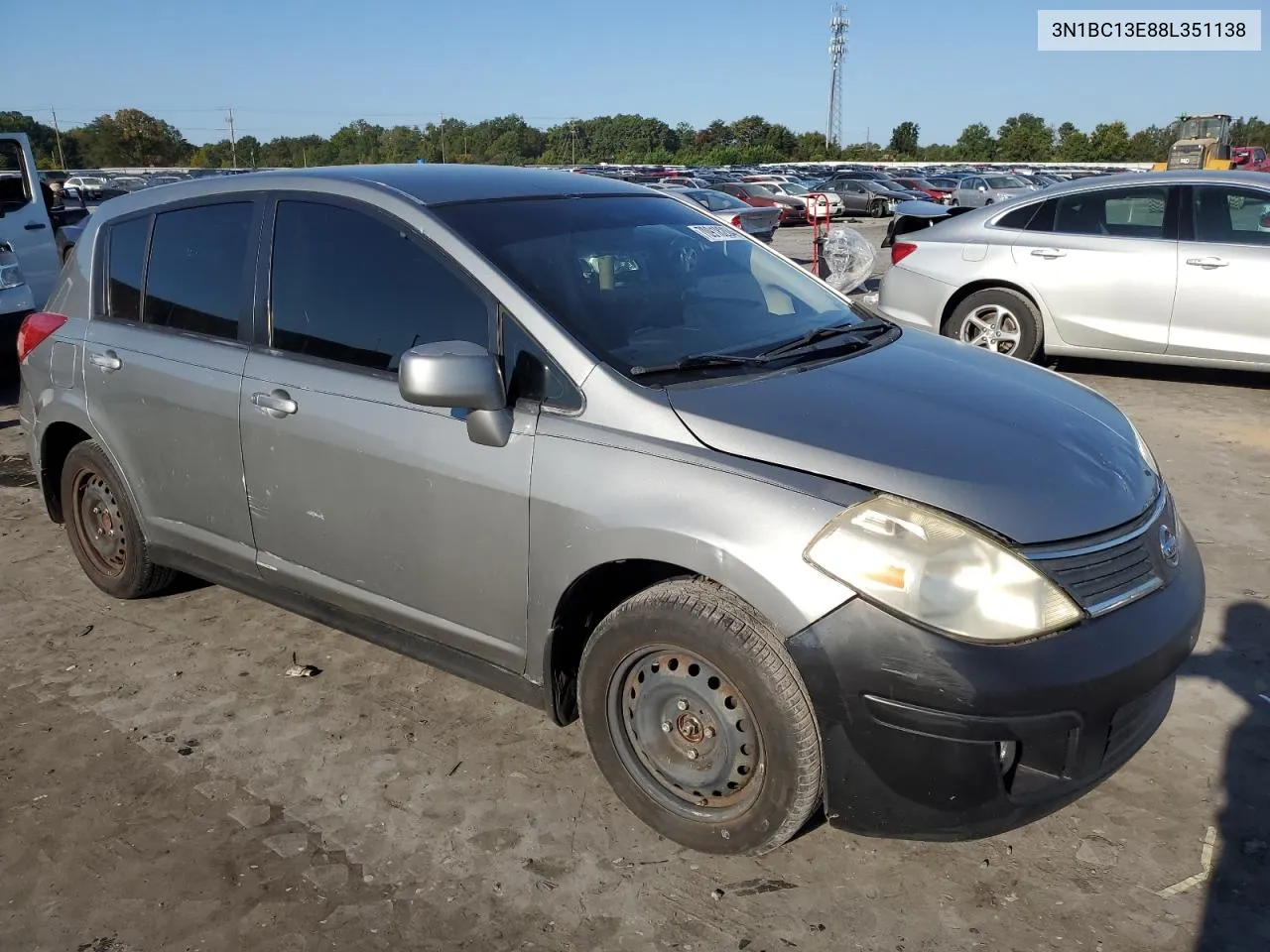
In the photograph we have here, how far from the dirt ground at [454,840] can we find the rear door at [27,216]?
703cm

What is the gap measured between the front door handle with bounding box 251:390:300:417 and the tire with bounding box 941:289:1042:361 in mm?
5875

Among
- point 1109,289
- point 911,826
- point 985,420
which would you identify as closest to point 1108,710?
point 911,826

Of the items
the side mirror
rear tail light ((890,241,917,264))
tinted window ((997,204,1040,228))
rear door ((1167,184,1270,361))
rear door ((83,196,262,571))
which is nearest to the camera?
the side mirror

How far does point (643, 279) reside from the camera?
3.25 m

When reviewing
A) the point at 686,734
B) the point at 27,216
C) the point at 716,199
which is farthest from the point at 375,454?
the point at 716,199

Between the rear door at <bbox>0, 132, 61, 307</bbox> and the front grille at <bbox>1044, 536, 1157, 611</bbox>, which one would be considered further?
the rear door at <bbox>0, 132, 61, 307</bbox>

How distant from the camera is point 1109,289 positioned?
744 cm

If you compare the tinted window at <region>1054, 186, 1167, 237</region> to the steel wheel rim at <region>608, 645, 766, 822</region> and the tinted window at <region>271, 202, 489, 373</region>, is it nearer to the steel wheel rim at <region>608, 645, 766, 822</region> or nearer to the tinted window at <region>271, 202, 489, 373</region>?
the tinted window at <region>271, 202, 489, 373</region>

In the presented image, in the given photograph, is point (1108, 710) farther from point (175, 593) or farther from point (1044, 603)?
point (175, 593)

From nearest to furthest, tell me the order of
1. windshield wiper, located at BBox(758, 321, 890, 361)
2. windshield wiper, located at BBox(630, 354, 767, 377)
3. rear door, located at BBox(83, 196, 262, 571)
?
windshield wiper, located at BBox(630, 354, 767, 377), windshield wiper, located at BBox(758, 321, 890, 361), rear door, located at BBox(83, 196, 262, 571)

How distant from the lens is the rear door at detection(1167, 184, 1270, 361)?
6.99m

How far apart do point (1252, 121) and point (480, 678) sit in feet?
371

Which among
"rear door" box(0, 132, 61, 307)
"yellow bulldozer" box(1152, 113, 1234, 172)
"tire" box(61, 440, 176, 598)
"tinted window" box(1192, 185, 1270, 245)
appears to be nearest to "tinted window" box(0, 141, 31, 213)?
"rear door" box(0, 132, 61, 307)

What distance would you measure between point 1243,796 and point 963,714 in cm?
129
